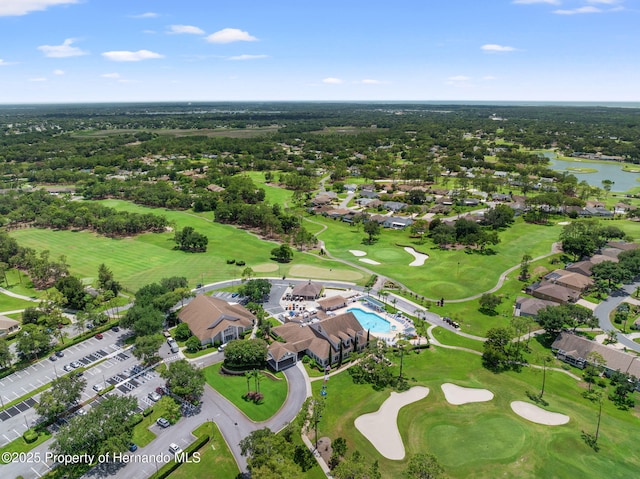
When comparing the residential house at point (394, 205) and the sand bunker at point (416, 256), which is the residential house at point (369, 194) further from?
the sand bunker at point (416, 256)

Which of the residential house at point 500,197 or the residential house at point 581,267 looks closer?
the residential house at point 581,267

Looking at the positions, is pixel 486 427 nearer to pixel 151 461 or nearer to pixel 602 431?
pixel 602 431

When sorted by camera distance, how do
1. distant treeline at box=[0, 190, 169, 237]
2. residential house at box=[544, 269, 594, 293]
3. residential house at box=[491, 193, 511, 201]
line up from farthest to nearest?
residential house at box=[491, 193, 511, 201]
distant treeline at box=[0, 190, 169, 237]
residential house at box=[544, 269, 594, 293]

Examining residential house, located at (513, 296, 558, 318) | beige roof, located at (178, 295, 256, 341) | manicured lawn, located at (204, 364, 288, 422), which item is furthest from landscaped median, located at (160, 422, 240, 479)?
residential house, located at (513, 296, 558, 318)

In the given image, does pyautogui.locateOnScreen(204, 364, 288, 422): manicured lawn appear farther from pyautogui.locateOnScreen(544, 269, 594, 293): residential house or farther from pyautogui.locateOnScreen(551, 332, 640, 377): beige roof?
pyautogui.locateOnScreen(544, 269, 594, 293): residential house

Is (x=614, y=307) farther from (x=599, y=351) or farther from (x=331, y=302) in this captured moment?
(x=331, y=302)

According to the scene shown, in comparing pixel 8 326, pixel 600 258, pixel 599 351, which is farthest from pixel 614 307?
pixel 8 326

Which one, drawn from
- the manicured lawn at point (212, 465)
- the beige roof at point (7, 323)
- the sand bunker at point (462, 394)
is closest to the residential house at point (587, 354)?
the sand bunker at point (462, 394)

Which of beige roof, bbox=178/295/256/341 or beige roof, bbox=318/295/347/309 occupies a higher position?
beige roof, bbox=178/295/256/341
